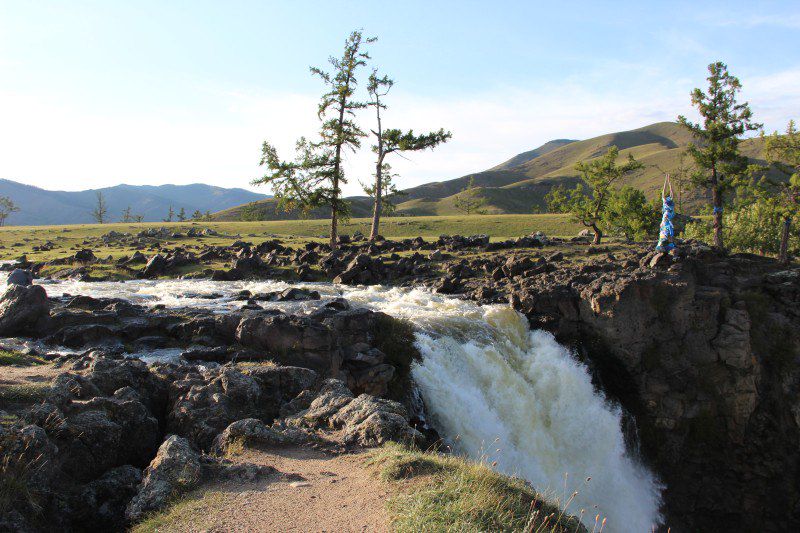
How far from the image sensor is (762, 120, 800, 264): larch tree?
4328 centimetres

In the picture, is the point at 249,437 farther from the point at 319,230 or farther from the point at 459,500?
the point at 319,230

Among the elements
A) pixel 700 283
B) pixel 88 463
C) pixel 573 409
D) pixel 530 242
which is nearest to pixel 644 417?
pixel 573 409

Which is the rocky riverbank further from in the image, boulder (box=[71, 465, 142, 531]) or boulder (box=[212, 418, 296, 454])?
boulder (box=[71, 465, 142, 531])

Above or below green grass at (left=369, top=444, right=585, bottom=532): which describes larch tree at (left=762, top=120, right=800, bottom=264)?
above

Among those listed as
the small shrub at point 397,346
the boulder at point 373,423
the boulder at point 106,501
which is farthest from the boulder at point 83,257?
the boulder at point 373,423

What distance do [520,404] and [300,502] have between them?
597 inches

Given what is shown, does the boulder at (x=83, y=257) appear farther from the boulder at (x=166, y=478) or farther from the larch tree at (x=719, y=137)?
the larch tree at (x=719, y=137)

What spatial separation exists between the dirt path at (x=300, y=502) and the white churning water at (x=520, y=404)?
9687mm

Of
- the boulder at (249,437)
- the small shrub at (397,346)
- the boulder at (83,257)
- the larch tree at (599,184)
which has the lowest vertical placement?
the small shrub at (397,346)

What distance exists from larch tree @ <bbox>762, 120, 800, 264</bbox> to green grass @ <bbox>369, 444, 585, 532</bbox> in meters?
48.7

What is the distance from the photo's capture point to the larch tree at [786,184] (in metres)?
43.3

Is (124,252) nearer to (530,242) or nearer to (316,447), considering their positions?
(530,242)

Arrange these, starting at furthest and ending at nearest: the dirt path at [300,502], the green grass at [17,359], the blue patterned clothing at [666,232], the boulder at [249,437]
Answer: the blue patterned clothing at [666,232], the green grass at [17,359], the boulder at [249,437], the dirt path at [300,502]

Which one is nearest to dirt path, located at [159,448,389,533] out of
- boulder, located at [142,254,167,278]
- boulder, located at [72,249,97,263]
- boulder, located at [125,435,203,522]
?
boulder, located at [125,435,203,522]
